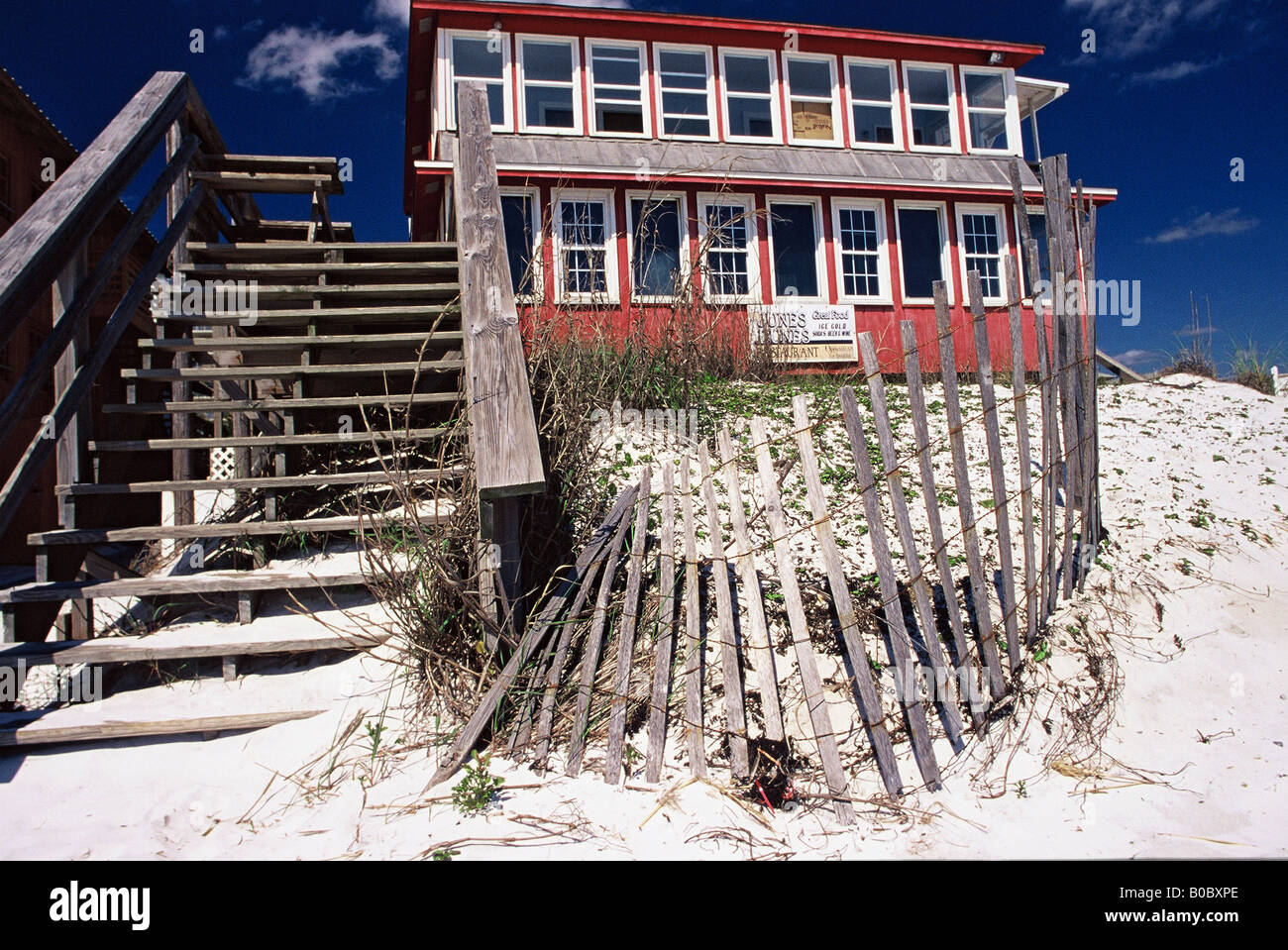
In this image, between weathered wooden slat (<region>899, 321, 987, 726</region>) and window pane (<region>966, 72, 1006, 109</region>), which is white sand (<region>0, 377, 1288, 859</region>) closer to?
weathered wooden slat (<region>899, 321, 987, 726</region>)

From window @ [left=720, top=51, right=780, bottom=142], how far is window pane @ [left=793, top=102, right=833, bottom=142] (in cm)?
46

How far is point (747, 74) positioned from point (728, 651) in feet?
41.5

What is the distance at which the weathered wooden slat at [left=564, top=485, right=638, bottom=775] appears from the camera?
9.23ft

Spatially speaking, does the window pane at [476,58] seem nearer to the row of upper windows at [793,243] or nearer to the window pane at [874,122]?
the row of upper windows at [793,243]

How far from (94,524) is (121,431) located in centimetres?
76

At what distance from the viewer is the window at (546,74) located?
11.5 meters

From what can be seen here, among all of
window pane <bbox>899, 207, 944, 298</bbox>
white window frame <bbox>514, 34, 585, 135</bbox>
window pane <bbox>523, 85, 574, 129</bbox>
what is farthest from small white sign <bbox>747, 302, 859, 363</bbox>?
window pane <bbox>523, 85, 574, 129</bbox>

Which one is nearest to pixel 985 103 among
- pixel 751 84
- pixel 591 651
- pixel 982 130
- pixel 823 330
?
pixel 982 130

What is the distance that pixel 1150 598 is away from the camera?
4.02 metres

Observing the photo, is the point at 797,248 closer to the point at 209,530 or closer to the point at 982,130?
the point at 982,130

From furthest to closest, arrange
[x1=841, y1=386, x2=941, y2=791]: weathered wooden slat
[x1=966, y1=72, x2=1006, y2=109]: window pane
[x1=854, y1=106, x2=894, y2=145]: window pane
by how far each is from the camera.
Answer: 1. [x1=854, y1=106, x2=894, y2=145]: window pane
2. [x1=966, y1=72, x2=1006, y2=109]: window pane
3. [x1=841, y1=386, x2=941, y2=791]: weathered wooden slat

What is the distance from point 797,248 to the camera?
42.0 feet
